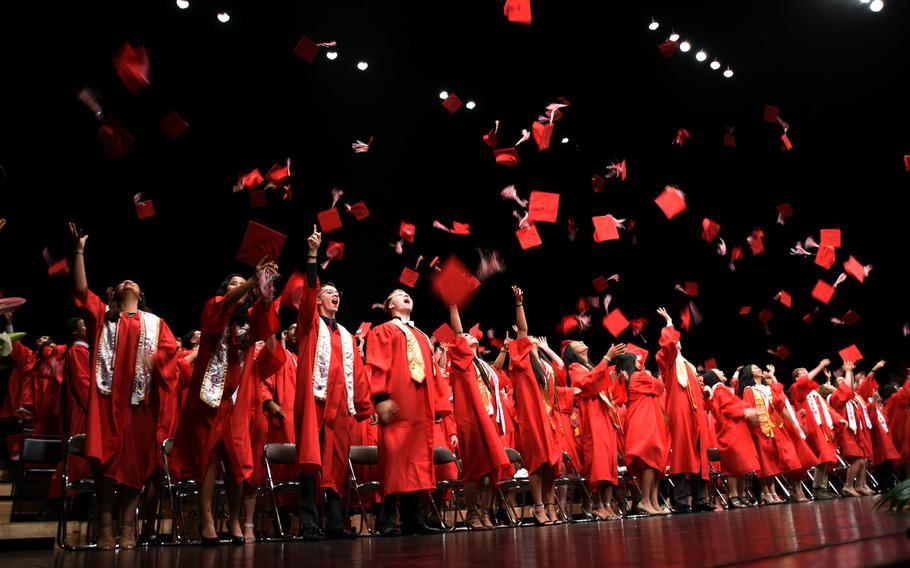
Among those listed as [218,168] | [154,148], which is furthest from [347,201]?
[154,148]

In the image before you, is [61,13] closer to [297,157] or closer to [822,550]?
[297,157]

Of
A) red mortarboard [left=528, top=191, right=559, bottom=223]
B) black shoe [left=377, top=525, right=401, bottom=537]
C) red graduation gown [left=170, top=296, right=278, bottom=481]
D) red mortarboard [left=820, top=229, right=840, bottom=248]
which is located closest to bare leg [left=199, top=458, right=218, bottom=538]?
red graduation gown [left=170, top=296, right=278, bottom=481]

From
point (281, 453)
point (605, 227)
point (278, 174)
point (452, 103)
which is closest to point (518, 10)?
point (452, 103)

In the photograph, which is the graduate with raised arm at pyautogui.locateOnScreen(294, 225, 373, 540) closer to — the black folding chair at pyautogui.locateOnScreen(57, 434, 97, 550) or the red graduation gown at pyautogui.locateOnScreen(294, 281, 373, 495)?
the red graduation gown at pyautogui.locateOnScreen(294, 281, 373, 495)

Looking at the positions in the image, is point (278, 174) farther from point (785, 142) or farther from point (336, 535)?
point (785, 142)

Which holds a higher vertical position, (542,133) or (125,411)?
(542,133)

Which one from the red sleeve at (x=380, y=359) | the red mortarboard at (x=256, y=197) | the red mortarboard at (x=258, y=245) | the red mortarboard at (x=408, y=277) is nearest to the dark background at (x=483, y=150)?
the red mortarboard at (x=256, y=197)

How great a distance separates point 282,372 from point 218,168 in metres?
3.85

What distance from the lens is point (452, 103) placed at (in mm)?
10594

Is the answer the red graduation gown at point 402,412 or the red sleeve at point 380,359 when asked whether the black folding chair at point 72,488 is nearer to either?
the red sleeve at point 380,359

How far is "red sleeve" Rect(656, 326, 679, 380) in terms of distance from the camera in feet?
25.9

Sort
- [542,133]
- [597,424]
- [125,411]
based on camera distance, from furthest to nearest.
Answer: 1. [542,133]
2. [597,424]
3. [125,411]

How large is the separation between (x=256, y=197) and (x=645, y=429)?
211 inches

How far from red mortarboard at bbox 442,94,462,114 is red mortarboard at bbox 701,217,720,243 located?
5512 millimetres
